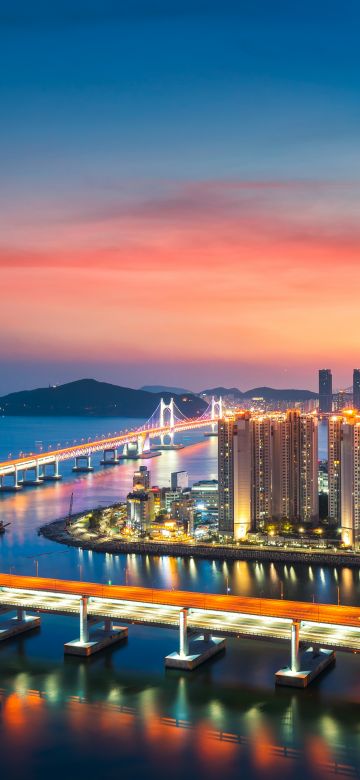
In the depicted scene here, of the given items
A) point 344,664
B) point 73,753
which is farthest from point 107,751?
point 344,664

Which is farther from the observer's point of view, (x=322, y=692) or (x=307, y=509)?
(x=307, y=509)

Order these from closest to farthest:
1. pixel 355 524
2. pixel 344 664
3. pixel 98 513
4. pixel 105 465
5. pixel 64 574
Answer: pixel 344 664
pixel 64 574
pixel 355 524
pixel 98 513
pixel 105 465

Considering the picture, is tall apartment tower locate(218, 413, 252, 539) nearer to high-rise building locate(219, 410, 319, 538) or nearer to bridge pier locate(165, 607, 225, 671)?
high-rise building locate(219, 410, 319, 538)

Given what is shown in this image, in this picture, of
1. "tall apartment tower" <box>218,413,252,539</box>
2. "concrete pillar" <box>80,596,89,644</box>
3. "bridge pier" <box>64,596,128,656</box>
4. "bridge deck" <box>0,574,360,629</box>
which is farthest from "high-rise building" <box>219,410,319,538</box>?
"concrete pillar" <box>80,596,89,644</box>

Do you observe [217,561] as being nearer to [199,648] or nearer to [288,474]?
[288,474]

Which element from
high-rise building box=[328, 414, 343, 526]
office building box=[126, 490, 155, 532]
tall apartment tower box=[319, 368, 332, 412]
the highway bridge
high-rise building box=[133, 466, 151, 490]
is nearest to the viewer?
the highway bridge

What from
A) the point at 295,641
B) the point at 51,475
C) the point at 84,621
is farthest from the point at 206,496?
the point at 295,641

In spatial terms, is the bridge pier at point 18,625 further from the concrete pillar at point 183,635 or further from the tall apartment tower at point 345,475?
the tall apartment tower at point 345,475
